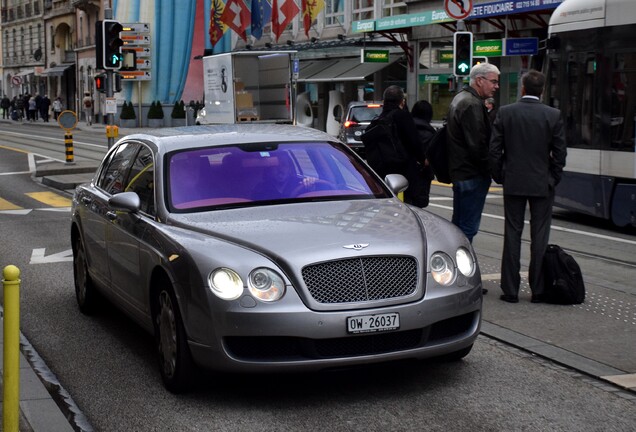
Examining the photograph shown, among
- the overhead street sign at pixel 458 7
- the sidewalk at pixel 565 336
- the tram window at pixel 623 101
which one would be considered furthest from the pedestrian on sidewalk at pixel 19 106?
the sidewalk at pixel 565 336

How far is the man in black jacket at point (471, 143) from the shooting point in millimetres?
9125

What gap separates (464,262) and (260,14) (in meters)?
45.6

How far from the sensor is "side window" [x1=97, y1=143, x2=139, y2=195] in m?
8.08

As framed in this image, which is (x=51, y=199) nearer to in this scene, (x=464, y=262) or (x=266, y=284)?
(x=464, y=262)

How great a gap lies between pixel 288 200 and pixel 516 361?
5.66ft

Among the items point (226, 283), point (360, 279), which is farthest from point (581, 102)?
point (226, 283)

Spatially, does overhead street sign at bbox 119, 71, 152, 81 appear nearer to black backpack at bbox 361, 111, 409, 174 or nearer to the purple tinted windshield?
black backpack at bbox 361, 111, 409, 174

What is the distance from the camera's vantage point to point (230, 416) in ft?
19.3

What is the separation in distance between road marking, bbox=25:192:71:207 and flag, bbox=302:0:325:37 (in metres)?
25.9

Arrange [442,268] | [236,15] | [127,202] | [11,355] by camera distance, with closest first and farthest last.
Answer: [11,355], [442,268], [127,202], [236,15]

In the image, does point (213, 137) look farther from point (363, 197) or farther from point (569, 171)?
point (569, 171)

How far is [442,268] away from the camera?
633 centimetres

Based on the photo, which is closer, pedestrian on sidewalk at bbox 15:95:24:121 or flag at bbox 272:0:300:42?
flag at bbox 272:0:300:42

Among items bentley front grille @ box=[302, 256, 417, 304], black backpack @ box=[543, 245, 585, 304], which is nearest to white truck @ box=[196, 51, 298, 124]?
black backpack @ box=[543, 245, 585, 304]
